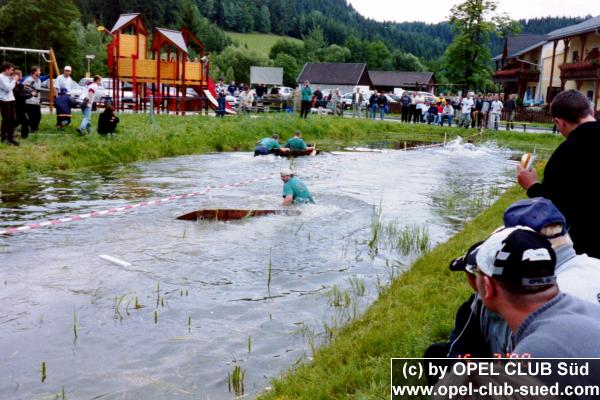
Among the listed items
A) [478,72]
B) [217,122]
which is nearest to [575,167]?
[217,122]

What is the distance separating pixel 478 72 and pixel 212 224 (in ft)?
185

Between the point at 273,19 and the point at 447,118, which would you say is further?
the point at 273,19

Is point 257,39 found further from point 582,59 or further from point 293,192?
point 293,192

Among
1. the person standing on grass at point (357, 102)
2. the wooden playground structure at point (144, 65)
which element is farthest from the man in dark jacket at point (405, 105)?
the wooden playground structure at point (144, 65)

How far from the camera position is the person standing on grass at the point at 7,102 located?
16484 millimetres

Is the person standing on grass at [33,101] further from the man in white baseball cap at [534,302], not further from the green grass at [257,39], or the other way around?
the green grass at [257,39]

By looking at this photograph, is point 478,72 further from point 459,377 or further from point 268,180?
point 459,377

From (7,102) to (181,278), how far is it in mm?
10457

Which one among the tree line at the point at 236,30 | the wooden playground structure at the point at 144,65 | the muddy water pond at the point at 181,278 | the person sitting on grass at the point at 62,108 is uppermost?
the tree line at the point at 236,30

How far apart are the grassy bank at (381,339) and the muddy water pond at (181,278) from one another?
1.58 feet

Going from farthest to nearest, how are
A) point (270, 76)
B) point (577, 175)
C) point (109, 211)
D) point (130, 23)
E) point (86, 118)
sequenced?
point (270, 76), point (130, 23), point (86, 118), point (109, 211), point (577, 175)

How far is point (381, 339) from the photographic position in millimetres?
5836

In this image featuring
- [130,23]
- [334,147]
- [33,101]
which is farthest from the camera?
[130,23]

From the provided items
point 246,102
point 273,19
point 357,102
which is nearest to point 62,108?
point 246,102
